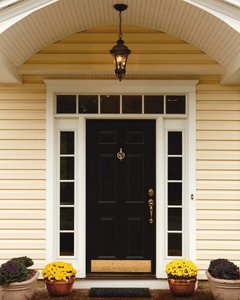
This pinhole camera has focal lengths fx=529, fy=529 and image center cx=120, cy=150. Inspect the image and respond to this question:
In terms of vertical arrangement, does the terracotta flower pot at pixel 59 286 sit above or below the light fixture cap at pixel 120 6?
below

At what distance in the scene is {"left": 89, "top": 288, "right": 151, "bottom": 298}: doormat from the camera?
Result: 657 centimetres

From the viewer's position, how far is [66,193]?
283 inches

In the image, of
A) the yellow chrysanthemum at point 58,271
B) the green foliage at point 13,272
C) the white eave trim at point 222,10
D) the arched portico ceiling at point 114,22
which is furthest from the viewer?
the yellow chrysanthemum at point 58,271

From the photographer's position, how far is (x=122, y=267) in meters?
7.18

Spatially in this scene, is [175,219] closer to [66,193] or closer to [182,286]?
[182,286]

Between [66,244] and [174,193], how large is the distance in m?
1.62

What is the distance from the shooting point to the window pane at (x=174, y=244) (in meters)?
7.16

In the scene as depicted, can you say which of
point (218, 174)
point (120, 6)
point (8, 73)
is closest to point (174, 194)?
point (218, 174)

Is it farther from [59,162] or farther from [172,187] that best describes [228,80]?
[59,162]

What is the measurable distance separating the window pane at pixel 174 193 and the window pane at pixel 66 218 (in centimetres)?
134

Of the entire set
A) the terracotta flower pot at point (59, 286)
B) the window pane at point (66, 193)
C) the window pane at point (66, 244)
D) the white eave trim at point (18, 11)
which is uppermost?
the white eave trim at point (18, 11)

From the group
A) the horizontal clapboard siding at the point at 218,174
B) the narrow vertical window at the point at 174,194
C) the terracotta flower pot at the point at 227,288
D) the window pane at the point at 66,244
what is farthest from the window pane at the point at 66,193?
the terracotta flower pot at the point at 227,288

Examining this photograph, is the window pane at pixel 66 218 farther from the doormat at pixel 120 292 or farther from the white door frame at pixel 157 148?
the doormat at pixel 120 292

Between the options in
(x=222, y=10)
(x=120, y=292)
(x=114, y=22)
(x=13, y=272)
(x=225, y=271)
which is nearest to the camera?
(x=222, y=10)
